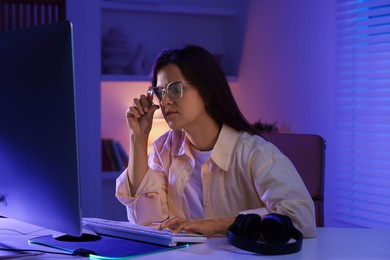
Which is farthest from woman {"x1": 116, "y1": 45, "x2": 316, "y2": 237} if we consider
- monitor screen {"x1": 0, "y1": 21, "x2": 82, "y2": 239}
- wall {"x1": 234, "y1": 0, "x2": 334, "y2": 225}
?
wall {"x1": 234, "y1": 0, "x2": 334, "y2": 225}

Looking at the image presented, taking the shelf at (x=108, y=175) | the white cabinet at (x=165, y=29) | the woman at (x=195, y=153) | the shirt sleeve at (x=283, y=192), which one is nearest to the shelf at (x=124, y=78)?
the white cabinet at (x=165, y=29)

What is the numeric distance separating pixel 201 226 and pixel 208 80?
519 millimetres

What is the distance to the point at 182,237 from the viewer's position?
1.61 metres

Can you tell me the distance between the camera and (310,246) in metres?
1.64

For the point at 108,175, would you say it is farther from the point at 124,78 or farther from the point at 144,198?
the point at 144,198

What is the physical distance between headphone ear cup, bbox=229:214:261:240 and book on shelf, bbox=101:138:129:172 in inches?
102

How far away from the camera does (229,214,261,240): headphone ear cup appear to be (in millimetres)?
1567

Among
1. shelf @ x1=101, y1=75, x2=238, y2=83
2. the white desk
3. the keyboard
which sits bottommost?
the white desk

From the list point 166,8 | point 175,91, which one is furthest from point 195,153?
point 166,8

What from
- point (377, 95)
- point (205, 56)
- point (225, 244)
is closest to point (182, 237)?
point (225, 244)

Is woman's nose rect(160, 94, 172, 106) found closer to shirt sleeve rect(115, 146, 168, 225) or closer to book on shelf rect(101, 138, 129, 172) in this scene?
shirt sleeve rect(115, 146, 168, 225)

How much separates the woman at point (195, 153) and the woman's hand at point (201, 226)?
0.72ft

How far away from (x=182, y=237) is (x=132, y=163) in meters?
0.52

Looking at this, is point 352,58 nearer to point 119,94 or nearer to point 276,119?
point 276,119
